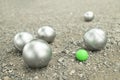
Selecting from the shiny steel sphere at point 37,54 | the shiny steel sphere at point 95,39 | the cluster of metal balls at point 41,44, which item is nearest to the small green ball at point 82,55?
the cluster of metal balls at point 41,44

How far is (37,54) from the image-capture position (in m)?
3.85

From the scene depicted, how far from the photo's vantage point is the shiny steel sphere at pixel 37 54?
3.85 meters

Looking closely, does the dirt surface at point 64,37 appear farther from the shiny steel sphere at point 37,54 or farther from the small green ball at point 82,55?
the shiny steel sphere at point 37,54

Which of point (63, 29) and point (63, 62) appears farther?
point (63, 29)

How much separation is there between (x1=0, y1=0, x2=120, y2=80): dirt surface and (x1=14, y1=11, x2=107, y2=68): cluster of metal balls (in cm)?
21

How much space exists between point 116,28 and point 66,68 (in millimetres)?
2536

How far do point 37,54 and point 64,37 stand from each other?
200cm

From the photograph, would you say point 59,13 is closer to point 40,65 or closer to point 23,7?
point 23,7

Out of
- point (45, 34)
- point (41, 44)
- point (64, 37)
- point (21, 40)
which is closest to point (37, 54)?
point (41, 44)

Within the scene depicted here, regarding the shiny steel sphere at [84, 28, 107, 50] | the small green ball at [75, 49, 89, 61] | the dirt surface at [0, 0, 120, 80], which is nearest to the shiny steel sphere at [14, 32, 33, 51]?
the dirt surface at [0, 0, 120, 80]

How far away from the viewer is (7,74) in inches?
162

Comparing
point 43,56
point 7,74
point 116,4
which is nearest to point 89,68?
point 43,56

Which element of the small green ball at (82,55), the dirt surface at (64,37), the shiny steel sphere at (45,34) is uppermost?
the shiny steel sphere at (45,34)

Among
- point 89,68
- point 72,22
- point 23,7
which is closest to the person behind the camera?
point 89,68
